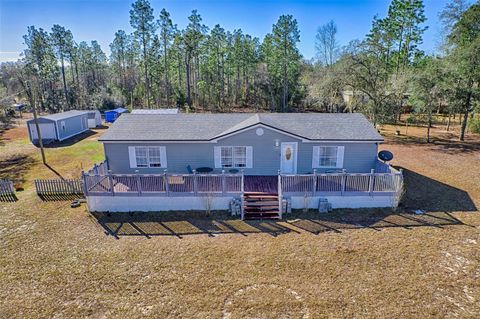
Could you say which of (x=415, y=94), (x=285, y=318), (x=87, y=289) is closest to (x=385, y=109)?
(x=415, y=94)

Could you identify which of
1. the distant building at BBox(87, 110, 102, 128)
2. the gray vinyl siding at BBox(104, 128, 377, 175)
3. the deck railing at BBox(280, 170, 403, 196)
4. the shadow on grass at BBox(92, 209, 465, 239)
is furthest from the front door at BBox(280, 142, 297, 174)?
the distant building at BBox(87, 110, 102, 128)

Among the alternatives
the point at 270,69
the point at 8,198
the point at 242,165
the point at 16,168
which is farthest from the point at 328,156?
the point at 270,69

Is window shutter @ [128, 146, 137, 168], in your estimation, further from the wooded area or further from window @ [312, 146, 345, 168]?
the wooded area

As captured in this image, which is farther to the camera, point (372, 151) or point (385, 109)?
point (385, 109)

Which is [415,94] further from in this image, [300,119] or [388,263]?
[388,263]

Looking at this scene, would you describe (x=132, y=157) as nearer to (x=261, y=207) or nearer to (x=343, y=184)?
(x=261, y=207)

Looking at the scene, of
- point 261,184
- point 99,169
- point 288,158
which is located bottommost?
point 261,184
